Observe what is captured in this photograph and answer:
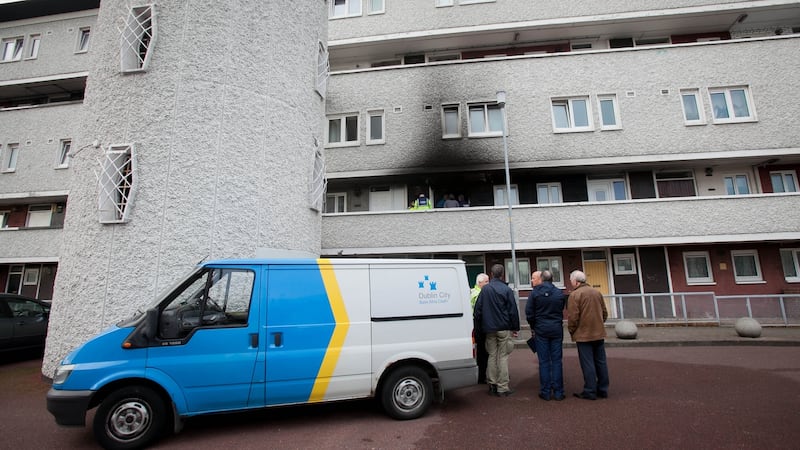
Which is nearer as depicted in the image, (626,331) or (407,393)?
(407,393)

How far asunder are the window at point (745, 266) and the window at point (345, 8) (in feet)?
61.7

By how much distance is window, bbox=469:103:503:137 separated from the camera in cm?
1568

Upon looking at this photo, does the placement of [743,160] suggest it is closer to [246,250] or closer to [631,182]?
[631,182]

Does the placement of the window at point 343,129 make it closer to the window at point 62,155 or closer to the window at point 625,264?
the window at point 62,155

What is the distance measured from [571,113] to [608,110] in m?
1.41

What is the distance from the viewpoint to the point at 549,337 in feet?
20.1

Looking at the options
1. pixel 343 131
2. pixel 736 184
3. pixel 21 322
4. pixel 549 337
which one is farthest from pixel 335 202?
pixel 736 184

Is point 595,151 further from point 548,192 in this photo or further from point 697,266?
point 697,266

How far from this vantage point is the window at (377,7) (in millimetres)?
18016

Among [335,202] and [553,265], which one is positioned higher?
[335,202]

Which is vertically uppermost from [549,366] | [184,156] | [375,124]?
[375,124]

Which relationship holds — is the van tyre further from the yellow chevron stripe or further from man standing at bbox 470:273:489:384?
man standing at bbox 470:273:489:384

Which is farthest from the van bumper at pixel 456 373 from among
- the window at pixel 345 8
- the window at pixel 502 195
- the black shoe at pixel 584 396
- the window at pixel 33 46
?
the window at pixel 33 46

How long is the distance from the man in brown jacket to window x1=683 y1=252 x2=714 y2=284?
39.5 ft
